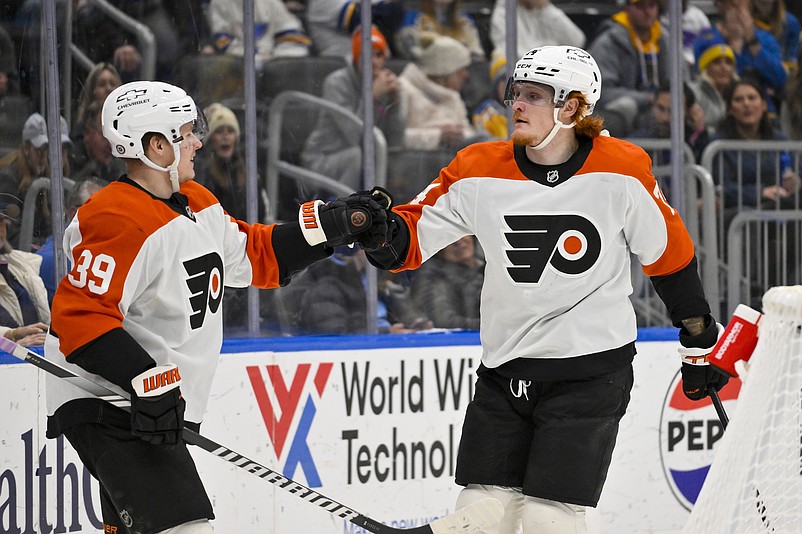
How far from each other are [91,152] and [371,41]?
3.33ft

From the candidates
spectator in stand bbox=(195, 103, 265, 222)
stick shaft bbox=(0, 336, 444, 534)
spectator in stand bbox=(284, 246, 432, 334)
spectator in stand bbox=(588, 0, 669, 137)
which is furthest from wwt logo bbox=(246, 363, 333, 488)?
spectator in stand bbox=(588, 0, 669, 137)

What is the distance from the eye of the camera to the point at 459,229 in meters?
2.71

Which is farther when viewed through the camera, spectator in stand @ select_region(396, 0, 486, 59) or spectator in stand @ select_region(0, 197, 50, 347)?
spectator in stand @ select_region(396, 0, 486, 59)

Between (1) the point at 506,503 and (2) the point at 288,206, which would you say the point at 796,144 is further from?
(1) the point at 506,503

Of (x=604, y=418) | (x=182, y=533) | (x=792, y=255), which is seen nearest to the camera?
(x=182, y=533)

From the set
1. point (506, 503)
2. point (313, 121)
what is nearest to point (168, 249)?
point (506, 503)

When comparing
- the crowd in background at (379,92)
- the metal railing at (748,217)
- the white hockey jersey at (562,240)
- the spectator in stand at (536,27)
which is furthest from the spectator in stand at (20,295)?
the metal railing at (748,217)

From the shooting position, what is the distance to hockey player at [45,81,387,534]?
2.24 metres

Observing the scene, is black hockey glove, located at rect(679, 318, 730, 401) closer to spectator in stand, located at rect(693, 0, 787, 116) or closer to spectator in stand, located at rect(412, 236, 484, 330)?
spectator in stand, located at rect(412, 236, 484, 330)

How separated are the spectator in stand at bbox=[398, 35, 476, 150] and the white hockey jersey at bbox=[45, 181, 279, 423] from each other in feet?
5.77

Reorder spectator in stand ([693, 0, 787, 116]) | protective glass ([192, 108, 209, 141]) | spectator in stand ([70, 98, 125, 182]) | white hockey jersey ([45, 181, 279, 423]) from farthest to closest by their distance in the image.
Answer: spectator in stand ([693, 0, 787, 116]), spectator in stand ([70, 98, 125, 182]), protective glass ([192, 108, 209, 141]), white hockey jersey ([45, 181, 279, 423])

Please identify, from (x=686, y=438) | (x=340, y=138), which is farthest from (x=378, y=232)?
(x=686, y=438)

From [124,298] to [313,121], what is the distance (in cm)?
182

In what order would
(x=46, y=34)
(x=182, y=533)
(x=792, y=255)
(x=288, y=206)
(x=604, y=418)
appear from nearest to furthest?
(x=182, y=533) → (x=604, y=418) → (x=46, y=34) → (x=288, y=206) → (x=792, y=255)
